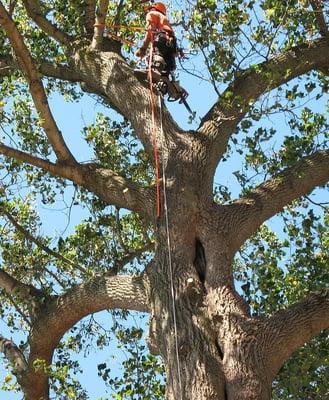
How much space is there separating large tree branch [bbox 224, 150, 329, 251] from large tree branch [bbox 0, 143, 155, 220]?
0.85 m

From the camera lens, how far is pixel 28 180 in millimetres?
10336

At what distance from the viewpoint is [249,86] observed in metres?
8.13

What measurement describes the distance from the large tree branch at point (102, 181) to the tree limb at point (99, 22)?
168 centimetres

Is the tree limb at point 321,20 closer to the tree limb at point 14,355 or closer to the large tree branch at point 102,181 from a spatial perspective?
the large tree branch at point 102,181

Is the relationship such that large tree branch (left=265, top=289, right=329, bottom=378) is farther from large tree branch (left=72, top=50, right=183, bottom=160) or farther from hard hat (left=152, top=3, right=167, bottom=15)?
hard hat (left=152, top=3, right=167, bottom=15)

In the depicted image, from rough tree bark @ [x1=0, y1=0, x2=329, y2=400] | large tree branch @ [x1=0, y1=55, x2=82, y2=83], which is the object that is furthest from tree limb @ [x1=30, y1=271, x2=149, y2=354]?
large tree branch @ [x1=0, y1=55, x2=82, y2=83]

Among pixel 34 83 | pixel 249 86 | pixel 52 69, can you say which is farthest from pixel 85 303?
pixel 52 69

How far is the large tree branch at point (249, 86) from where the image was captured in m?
7.77

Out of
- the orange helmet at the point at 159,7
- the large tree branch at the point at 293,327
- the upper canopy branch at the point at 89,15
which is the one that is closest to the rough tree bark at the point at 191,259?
the large tree branch at the point at 293,327

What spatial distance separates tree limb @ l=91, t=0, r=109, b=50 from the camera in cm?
867

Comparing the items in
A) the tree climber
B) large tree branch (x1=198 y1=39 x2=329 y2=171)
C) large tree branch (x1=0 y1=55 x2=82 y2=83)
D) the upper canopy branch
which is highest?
the upper canopy branch

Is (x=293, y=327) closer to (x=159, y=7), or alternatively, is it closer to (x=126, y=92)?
(x=126, y=92)

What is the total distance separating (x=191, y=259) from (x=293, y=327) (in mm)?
1048

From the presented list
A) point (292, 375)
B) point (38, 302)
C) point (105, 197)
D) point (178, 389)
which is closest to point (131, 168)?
point (105, 197)
